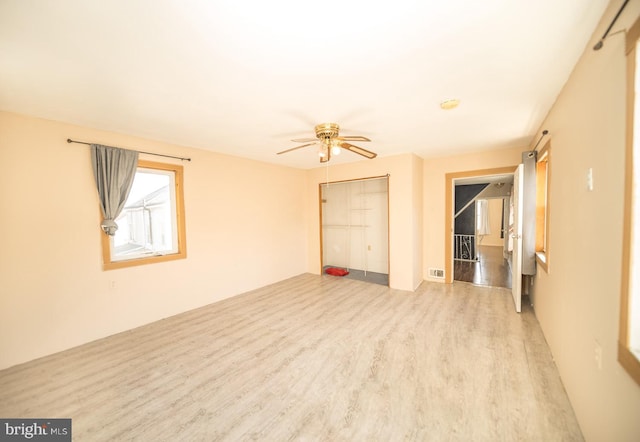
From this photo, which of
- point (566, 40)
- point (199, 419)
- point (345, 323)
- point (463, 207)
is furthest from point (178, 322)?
point (463, 207)

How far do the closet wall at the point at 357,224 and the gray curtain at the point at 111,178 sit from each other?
377cm

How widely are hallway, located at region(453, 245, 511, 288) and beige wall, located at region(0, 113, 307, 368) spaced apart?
15.9ft

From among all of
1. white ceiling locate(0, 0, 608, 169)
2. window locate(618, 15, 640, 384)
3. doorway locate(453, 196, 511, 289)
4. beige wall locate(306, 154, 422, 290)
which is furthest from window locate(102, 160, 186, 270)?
doorway locate(453, 196, 511, 289)

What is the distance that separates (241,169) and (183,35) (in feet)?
9.88

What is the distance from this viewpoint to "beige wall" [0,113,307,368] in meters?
2.35

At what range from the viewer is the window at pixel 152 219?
3.20m

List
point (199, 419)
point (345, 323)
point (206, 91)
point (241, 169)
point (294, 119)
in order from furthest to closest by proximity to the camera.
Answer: point (241, 169)
point (345, 323)
point (294, 119)
point (206, 91)
point (199, 419)

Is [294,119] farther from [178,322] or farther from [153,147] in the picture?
[178,322]

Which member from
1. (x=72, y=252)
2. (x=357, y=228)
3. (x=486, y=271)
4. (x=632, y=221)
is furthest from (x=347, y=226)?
(x=632, y=221)

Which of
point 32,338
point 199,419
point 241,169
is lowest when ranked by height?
point 199,419

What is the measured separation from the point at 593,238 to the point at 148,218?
465 cm

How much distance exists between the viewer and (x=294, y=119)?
2.64m

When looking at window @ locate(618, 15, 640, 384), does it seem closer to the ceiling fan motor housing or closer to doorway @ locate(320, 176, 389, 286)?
the ceiling fan motor housing

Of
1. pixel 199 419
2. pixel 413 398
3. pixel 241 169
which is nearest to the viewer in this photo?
pixel 199 419
